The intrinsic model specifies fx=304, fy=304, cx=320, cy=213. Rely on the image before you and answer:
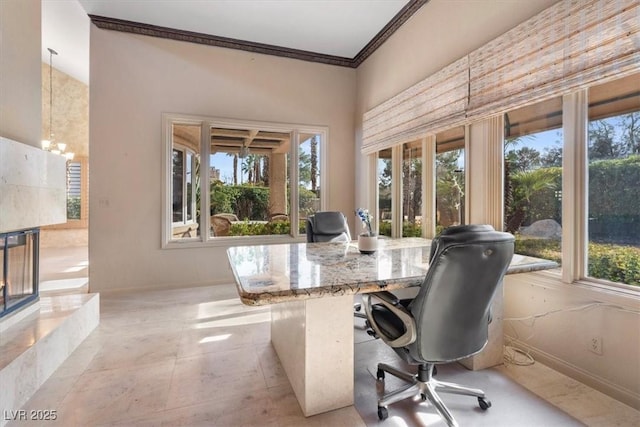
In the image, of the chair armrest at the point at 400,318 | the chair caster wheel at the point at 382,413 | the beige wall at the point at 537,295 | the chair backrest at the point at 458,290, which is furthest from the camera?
the beige wall at the point at 537,295

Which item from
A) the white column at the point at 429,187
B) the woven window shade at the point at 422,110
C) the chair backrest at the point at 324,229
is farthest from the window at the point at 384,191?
the chair backrest at the point at 324,229

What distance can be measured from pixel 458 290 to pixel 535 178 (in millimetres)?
1503

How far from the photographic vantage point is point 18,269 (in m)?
2.57

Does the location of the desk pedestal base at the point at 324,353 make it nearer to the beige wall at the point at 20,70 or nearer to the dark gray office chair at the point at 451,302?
the dark gray office chair at the point at 451,302

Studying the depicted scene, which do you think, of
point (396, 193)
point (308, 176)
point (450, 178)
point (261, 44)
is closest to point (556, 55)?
point (450, 178)

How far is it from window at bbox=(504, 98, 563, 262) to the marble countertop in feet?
1.03

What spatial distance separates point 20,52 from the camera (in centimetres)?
253

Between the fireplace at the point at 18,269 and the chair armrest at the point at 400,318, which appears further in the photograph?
the fireplace at the point at 18,269

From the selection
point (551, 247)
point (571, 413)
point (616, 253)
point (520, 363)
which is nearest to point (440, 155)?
point (551, 247)

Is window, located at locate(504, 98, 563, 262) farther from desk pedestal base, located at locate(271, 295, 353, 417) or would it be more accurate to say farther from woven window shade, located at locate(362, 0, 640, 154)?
desk pedestal base, located at locate(271, 295, 353, 417)

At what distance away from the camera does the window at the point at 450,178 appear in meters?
2.95

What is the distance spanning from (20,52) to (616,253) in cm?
461

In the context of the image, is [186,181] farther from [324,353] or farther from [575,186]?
[575,186]

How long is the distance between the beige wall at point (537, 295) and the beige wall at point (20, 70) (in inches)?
145
